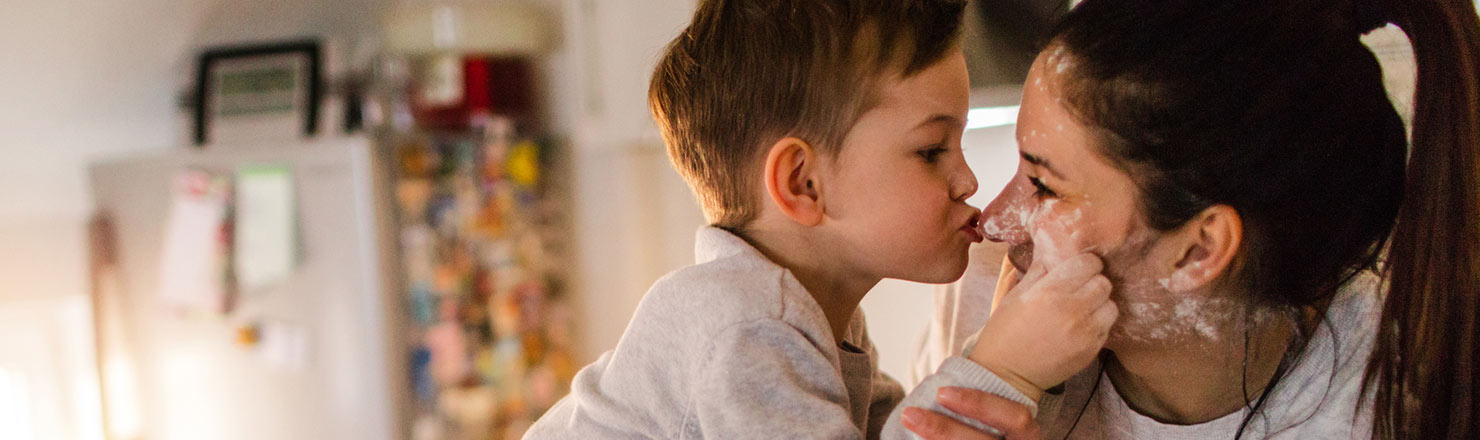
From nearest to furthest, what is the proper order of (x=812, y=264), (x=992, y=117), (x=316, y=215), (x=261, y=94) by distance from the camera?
(x=812, y=264) → (x=992, y=117) → (x=316, y=215) → (x=261, y=94)

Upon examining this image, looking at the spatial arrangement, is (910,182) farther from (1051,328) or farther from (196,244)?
(196,244)

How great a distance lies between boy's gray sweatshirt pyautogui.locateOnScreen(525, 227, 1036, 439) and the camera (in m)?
0.73

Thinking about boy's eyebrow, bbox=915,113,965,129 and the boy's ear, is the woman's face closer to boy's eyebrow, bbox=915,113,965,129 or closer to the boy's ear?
boy's eyebrow, bbox=915,113,965,129

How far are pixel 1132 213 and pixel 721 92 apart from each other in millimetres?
344

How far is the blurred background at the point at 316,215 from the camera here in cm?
234

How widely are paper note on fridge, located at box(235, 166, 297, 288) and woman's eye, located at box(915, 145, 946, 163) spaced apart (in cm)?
187

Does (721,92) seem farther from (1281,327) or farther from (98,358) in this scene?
(98,358)

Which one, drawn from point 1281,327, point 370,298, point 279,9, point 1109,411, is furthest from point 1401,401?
point 279,9

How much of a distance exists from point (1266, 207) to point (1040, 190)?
0.52 feet

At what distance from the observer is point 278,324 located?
7.78 ft

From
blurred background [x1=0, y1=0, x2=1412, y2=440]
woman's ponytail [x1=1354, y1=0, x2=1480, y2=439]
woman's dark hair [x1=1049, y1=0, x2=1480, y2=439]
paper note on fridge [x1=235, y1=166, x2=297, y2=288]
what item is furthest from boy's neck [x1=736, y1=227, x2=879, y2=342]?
paper note on fridge [x1=235, y1=166, x2=297, y2=288]

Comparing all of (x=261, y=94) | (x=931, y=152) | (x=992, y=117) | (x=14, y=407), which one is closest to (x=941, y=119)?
(x=931, y=152)

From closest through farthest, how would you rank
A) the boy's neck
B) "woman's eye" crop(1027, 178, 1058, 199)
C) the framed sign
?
"woman's eye" crop(1027, 178, 1058, 199), the boy's neck, the framed sign

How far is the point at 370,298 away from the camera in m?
2.29
